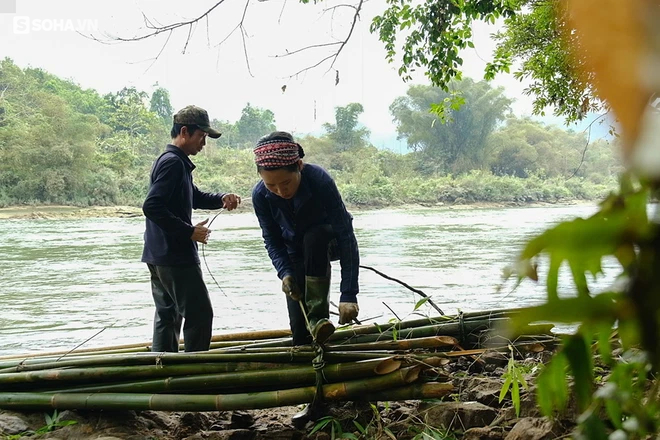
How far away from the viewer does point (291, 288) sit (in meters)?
2.75

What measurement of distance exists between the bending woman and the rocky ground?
36cm

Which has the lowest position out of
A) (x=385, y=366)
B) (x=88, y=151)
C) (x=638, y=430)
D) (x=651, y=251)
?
(x=385, y=366)

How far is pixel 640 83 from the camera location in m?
0.28

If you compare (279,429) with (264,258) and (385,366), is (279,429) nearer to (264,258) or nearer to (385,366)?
(385,366)

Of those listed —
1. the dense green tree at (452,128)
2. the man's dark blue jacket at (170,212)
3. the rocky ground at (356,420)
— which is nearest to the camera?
the rocky ground at (356,420)

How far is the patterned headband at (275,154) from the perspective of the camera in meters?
2.57

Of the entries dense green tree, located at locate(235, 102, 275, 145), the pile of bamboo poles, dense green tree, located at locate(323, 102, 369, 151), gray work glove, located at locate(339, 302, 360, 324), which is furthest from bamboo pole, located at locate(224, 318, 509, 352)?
dense green tree, located at locate(235, 102, 275, 145)

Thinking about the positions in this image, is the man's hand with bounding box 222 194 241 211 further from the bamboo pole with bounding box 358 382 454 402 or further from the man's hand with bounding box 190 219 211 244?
the bamboo pole with bounding box 358 382 454 402

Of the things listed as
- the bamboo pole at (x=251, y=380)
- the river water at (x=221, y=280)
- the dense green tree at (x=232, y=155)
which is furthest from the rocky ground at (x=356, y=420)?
the dense green tree at (x=232, y=155)

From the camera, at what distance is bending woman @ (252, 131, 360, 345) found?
2.60m

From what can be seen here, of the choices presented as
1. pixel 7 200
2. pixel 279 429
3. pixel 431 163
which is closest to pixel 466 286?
pixel 279 429

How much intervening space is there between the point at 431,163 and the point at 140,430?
4037 cm

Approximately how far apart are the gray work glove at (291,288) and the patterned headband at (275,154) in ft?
1.57

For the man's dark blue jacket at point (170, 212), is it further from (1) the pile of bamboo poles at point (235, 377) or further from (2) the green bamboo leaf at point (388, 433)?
(2) the green bamboo leaf at point (388, 433)
